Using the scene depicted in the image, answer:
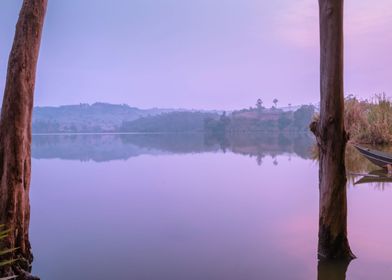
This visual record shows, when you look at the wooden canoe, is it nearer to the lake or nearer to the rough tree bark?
the lake

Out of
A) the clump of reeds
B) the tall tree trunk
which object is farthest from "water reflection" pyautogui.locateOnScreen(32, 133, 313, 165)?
the tall tree trunk

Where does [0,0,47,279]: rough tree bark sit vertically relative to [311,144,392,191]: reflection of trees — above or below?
above

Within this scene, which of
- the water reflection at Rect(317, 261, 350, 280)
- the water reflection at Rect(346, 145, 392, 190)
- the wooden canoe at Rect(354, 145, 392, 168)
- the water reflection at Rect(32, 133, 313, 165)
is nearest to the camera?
the water reflection at Rect(317, 261, 350, 280)

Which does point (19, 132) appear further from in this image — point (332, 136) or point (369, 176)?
point (369, 176)

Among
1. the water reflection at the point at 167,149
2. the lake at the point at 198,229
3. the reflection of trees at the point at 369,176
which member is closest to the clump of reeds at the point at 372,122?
the water reflection at the point at 167,149

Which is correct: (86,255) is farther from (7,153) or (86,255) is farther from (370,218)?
(370,218)

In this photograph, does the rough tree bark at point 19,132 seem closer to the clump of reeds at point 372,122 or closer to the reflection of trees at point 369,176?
the reflection of trees at point 369,176

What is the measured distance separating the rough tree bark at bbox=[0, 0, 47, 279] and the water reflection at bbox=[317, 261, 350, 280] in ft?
7.40

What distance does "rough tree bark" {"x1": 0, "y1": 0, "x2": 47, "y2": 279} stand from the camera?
295 cm

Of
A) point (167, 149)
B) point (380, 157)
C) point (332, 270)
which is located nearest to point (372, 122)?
point (380, 157)

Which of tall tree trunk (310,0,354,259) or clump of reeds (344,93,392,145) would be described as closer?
tall tree trunk (310,0,354,259)

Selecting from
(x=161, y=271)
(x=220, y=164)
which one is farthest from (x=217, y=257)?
(x=220, y=164)

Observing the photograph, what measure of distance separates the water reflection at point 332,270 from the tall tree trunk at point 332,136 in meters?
0.09

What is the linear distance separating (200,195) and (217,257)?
9.87 ft
